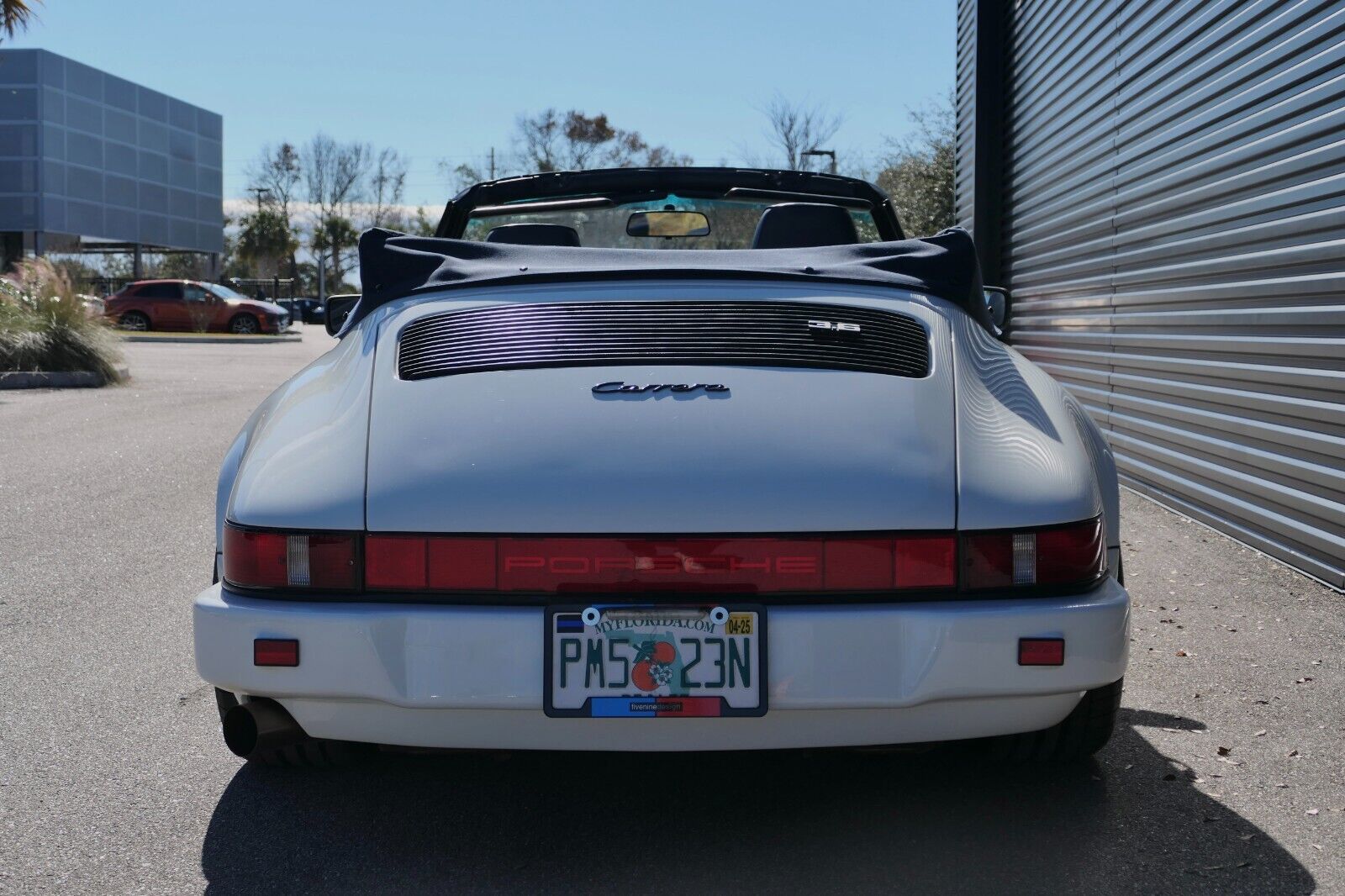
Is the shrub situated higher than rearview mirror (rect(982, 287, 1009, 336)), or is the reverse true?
the shrub

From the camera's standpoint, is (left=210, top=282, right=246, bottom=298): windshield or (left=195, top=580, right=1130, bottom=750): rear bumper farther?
(left=210, top=282, right=246, bottom=298): windshield

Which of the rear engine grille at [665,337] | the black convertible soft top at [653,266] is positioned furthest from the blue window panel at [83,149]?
the rear engine grille at [665,337]

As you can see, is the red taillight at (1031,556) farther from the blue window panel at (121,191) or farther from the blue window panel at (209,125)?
the blue window panel at (209,125)

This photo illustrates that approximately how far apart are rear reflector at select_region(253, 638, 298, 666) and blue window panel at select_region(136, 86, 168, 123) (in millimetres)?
52070

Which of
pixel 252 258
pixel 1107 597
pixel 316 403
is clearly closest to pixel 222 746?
pixel 316 403

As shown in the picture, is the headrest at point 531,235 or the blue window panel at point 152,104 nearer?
the headrest at point 531,235

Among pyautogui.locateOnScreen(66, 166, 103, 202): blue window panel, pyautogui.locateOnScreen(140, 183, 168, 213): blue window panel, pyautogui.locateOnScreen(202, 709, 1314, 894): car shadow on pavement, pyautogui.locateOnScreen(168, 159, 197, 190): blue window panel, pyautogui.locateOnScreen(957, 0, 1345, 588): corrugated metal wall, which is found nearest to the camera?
pyautogui.locateOnScreen(202, 709, 1314, 894): car shadow on pavement

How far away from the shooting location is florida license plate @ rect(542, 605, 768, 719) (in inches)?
88.1

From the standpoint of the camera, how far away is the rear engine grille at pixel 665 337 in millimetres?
2619

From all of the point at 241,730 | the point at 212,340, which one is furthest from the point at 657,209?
the point at 212,340

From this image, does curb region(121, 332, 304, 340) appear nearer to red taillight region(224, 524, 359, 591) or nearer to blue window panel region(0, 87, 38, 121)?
blue window panel region(0, 87, 38, 121)

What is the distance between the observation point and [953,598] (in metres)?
2.30

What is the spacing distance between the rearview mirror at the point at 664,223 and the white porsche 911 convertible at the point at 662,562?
6.76ft

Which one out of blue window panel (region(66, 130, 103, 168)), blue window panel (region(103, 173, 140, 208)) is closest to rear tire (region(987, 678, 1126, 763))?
blue window panel (region(66, 130, 103, 168))
